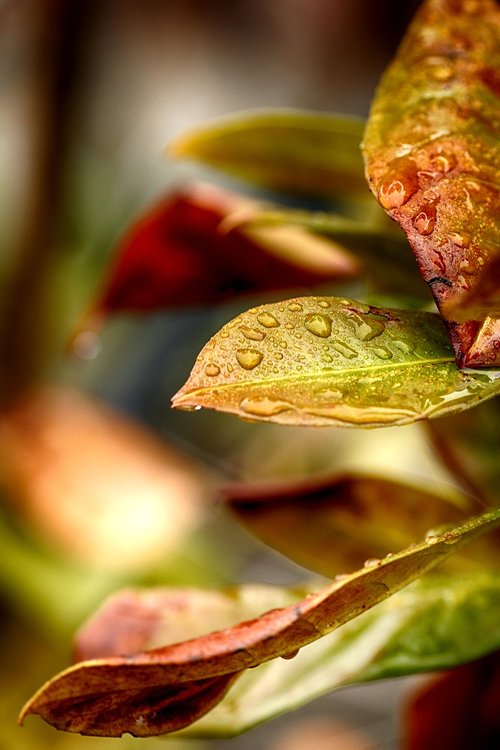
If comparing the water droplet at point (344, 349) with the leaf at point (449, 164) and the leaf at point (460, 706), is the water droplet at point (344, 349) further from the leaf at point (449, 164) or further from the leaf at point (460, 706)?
the leaf at point (460, 706)

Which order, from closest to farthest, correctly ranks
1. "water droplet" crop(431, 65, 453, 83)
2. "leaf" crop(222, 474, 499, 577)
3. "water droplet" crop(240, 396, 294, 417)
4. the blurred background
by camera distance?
"water droplet" crop(240, 396, 294, 417)
"water droplet" crop(431, 65, 453, 83)
"leaf" crop(222, 474, 499, 577)
the blurred background

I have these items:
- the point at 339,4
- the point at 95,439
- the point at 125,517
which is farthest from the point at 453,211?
the point at 339,4

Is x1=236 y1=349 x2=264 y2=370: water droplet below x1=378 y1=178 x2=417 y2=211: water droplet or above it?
below

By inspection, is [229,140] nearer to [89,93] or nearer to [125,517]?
[125,517]

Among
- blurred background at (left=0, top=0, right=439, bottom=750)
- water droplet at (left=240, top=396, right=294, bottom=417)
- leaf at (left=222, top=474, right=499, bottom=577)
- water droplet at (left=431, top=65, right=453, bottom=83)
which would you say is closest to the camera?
water droplet at (left=240, top=396, right=294, bottom=417)

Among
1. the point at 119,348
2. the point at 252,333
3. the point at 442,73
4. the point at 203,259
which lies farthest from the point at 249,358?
the point at 119,348

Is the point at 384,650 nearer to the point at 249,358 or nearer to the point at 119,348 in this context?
the point at 249,358

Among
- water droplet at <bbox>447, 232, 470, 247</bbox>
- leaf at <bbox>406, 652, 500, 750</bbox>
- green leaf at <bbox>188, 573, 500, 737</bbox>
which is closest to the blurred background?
leaf at <bbox>406, 652, 500, 750</bbox>

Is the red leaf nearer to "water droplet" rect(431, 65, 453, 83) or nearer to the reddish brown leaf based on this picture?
the reddish brown leaf
